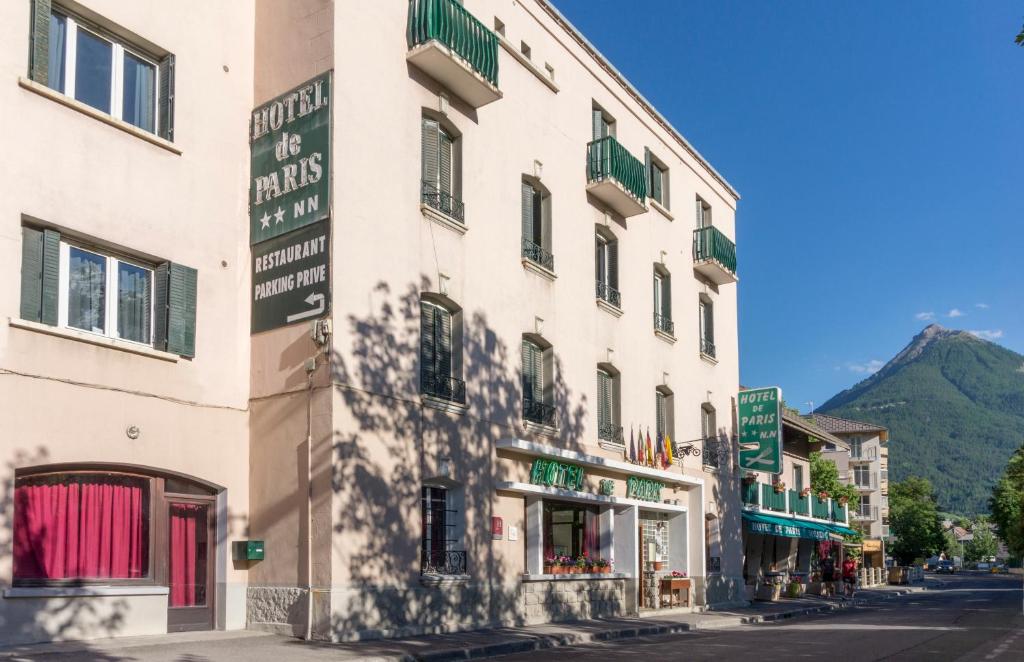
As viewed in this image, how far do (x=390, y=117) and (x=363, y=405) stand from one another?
5.19 metres

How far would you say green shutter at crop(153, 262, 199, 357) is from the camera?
15.9 metres

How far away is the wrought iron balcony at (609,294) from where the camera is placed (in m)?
25.0

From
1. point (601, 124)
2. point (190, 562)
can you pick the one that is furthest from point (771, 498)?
point (190, 562)

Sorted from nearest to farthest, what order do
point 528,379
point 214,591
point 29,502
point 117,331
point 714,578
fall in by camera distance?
1. point 29,502
2. point 117,331
3. point 214,591
4. point 528,379
5. point 714,578

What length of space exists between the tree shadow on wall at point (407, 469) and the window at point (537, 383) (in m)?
0.71

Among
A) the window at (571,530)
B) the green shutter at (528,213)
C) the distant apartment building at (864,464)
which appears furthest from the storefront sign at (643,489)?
the distant apartment building at (864,464)

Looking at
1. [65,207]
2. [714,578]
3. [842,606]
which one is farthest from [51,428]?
[842,606]

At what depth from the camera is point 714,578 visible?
2902 cm

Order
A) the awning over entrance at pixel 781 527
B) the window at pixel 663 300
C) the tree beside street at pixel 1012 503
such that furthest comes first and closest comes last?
the tree beside street at pixel 1012 503
the awning over entrance at pixel 781 527
the window at pixel 663 300

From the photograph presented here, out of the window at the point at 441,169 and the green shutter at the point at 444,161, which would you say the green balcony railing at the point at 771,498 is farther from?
the green shutter at the point at 444,161

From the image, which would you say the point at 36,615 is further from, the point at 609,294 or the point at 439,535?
the point at 609,294

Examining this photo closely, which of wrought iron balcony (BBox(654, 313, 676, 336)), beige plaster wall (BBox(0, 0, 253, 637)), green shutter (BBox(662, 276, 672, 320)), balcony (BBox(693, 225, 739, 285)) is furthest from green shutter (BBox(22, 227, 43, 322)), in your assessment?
balcony (BBox(693, 225, 739, 285))

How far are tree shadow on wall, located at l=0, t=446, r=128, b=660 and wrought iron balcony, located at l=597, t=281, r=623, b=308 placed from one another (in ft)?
45.7

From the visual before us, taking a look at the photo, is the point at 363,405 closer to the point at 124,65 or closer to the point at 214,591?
the point at 214,591
